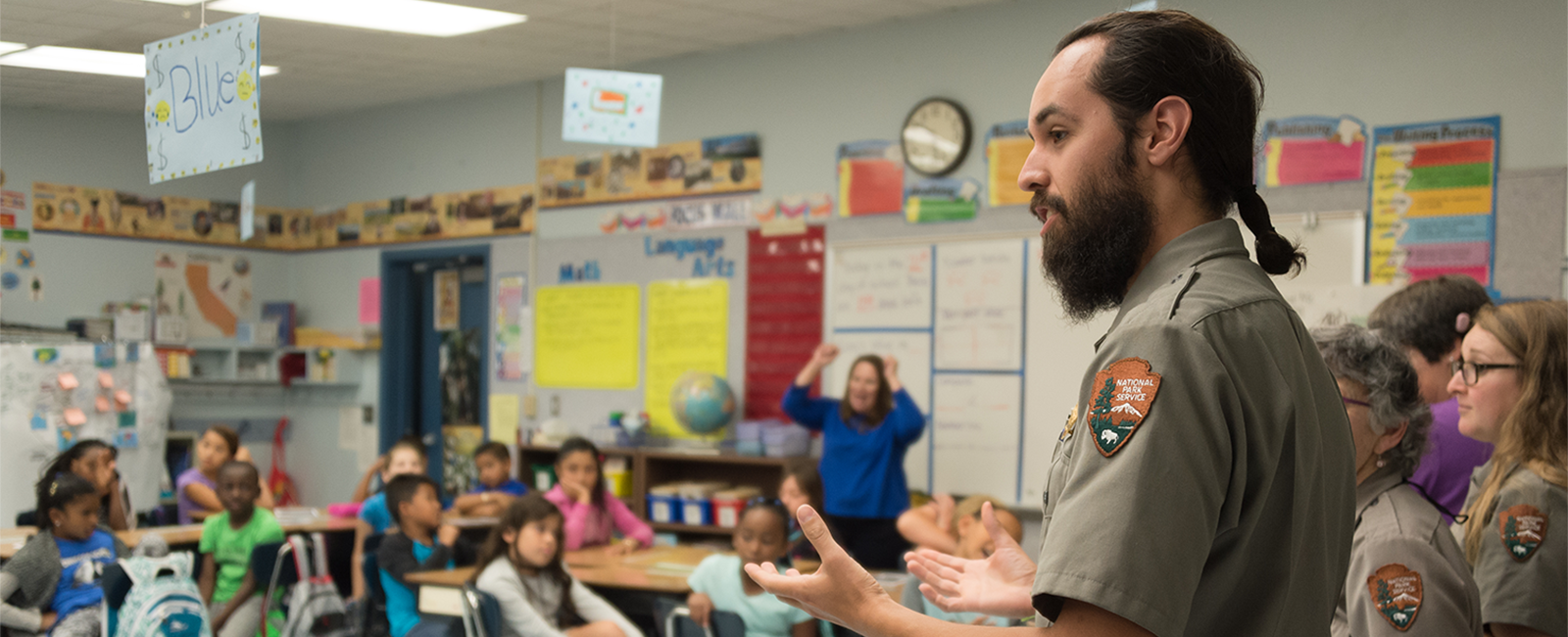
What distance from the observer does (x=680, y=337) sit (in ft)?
21.0

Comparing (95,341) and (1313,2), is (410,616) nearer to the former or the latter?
(95,341)

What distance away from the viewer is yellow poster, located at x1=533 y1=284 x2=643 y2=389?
260 inches

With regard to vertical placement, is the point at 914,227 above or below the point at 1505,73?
below

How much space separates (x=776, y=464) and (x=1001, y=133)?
1.86 meters

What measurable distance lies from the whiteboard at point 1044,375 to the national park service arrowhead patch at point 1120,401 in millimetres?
4210

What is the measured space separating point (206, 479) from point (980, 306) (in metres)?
3.73

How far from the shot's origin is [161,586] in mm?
3744

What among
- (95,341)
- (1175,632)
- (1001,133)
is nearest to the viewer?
(1175,632)

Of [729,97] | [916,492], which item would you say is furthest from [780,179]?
[916,492]

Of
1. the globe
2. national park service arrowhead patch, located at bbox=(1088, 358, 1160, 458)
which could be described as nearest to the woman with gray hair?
national park service arrowhead patch, located at bbox=(1088, 358, 1160, 458)

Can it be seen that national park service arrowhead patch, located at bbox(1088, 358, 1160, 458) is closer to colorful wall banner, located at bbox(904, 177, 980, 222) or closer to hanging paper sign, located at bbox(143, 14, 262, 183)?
hanging paper sign, located at bbox(143, 14, 262, 183)

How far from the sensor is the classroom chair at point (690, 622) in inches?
136

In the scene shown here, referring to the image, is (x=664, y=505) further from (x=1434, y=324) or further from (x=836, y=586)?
(x=836, y=586)

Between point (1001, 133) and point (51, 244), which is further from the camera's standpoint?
point (1001, 133)
